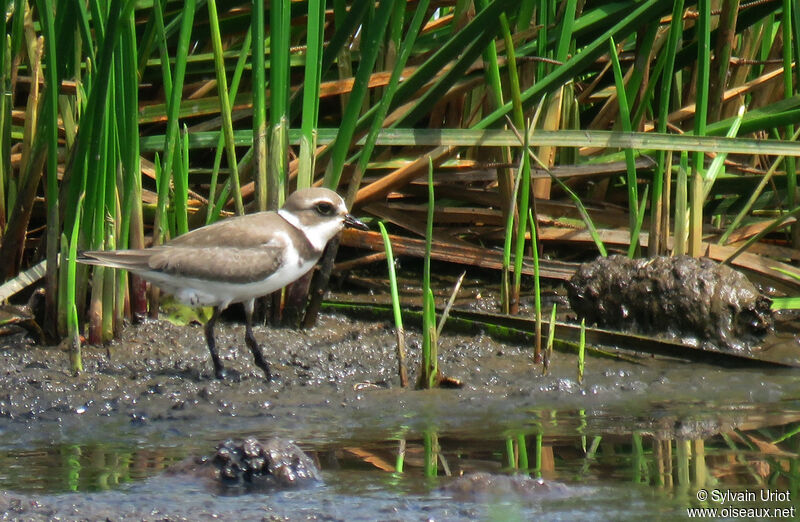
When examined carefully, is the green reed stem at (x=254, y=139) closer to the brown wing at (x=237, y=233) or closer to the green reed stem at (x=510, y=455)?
the brown wing at (x=237, y=233)

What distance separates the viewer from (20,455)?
14.6 feet

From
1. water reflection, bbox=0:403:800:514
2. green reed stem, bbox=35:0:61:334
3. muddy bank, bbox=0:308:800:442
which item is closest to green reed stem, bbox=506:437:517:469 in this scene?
water reflection, bbox=0:403:800:514

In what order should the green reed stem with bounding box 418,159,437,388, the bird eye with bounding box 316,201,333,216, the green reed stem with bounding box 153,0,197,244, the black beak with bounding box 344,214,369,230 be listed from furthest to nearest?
the black beak with bounding box 344,214,369,230, the bird eye with bounding box 316,201,333,216, the green reed stem with bounding box 153,0,197,244, the green reed stem with bounding box 418,159,437,388

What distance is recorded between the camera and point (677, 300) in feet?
19.7

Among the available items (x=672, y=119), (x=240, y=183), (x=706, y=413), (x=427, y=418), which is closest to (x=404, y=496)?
(x=427, y=418)

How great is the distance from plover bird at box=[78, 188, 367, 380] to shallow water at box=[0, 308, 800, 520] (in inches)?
13.6

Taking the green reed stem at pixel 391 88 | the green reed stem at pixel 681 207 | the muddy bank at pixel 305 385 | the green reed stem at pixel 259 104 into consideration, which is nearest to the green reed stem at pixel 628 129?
the green reed stem at pixel 681 207

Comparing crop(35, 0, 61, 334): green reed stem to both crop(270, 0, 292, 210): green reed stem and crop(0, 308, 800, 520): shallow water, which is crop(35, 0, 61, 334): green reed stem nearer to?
crop(0, 308, 800, 520): shallow water

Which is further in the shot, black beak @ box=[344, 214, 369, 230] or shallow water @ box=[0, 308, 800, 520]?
black beak @ box=[344, 214, 369, 230]

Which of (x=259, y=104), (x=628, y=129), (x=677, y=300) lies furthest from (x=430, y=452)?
(x=628, y=129)

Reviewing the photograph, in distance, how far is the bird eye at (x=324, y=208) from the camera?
221 inches

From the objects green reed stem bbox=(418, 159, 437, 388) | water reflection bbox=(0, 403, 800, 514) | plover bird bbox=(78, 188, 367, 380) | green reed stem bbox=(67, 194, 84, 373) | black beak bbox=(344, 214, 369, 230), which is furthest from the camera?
black beak bbox=(344, 214, 369, 230)

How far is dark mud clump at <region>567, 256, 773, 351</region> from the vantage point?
601 centimetres

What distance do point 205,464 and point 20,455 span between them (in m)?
0.94
